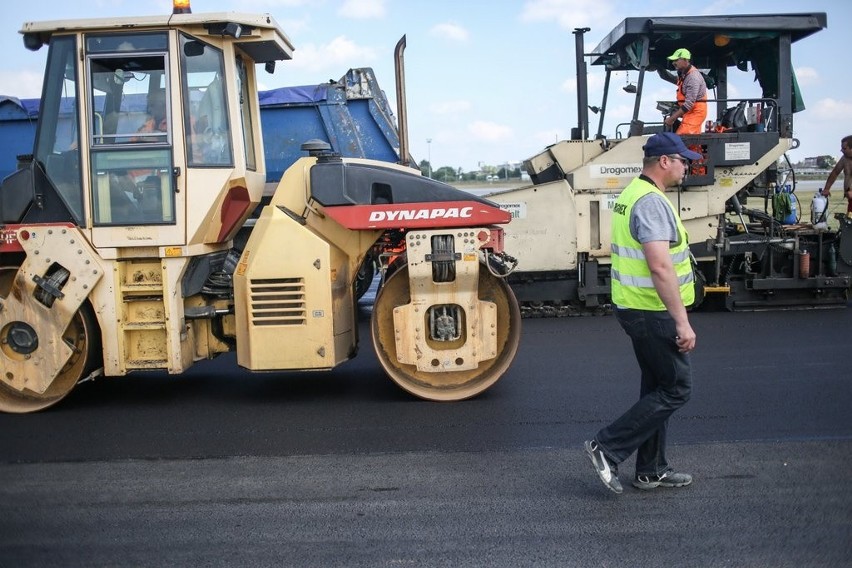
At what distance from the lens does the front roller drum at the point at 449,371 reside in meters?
6.33

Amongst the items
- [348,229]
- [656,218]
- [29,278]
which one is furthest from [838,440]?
[29,278]

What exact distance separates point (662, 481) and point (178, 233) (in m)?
3.49

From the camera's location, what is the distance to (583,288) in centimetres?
973

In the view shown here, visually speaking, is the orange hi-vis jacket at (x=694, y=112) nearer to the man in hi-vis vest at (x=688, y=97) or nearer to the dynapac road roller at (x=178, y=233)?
the man in hi-vis vest at (x=688, y=97)

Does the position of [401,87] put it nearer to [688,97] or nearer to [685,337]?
[685,337]

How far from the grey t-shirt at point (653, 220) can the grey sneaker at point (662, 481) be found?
1.17m

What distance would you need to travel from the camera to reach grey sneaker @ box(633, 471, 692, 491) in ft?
14.6

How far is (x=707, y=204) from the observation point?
983 cm

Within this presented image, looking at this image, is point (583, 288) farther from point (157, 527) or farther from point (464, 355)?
point (157, 527)

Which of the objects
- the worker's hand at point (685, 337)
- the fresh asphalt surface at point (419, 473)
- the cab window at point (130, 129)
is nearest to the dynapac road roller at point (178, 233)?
the cab window at point (130, 129)

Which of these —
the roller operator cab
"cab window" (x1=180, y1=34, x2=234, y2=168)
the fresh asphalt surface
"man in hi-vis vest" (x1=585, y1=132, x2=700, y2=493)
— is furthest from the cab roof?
"man in hi-vis vest" (x1=585, y1=132, x2=700, y2=493)

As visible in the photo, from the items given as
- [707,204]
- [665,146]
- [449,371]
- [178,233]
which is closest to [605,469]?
[665,146]

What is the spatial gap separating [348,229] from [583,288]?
13.4ft

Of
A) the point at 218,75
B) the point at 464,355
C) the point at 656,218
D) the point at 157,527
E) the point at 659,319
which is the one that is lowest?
the point at 157,527
